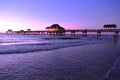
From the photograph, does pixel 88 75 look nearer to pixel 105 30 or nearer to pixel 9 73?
pixel 9 73

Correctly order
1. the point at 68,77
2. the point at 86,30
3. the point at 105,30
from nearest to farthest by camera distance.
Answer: the point at 68,77, the point at 105,30, the point at 86,30

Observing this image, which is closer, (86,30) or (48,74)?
(48,74)

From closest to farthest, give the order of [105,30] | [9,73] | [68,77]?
[68,77] → [9,73] → [105,30]

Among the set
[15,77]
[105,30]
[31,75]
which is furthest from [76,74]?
[105,30]

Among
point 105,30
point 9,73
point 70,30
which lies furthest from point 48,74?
point 70,30

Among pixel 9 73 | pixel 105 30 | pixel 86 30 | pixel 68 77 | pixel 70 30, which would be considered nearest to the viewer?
pixel 68 77

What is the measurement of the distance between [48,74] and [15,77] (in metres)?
1.37

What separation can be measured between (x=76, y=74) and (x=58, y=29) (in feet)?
297

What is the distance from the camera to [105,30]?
8162 centimetres

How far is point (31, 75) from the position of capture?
7.05 m

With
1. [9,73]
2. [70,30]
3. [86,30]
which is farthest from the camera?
[70,30]

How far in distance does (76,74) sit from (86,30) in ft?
272

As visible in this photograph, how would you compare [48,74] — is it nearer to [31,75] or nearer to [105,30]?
[31,75]

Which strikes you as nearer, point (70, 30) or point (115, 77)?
point (115, 77)
